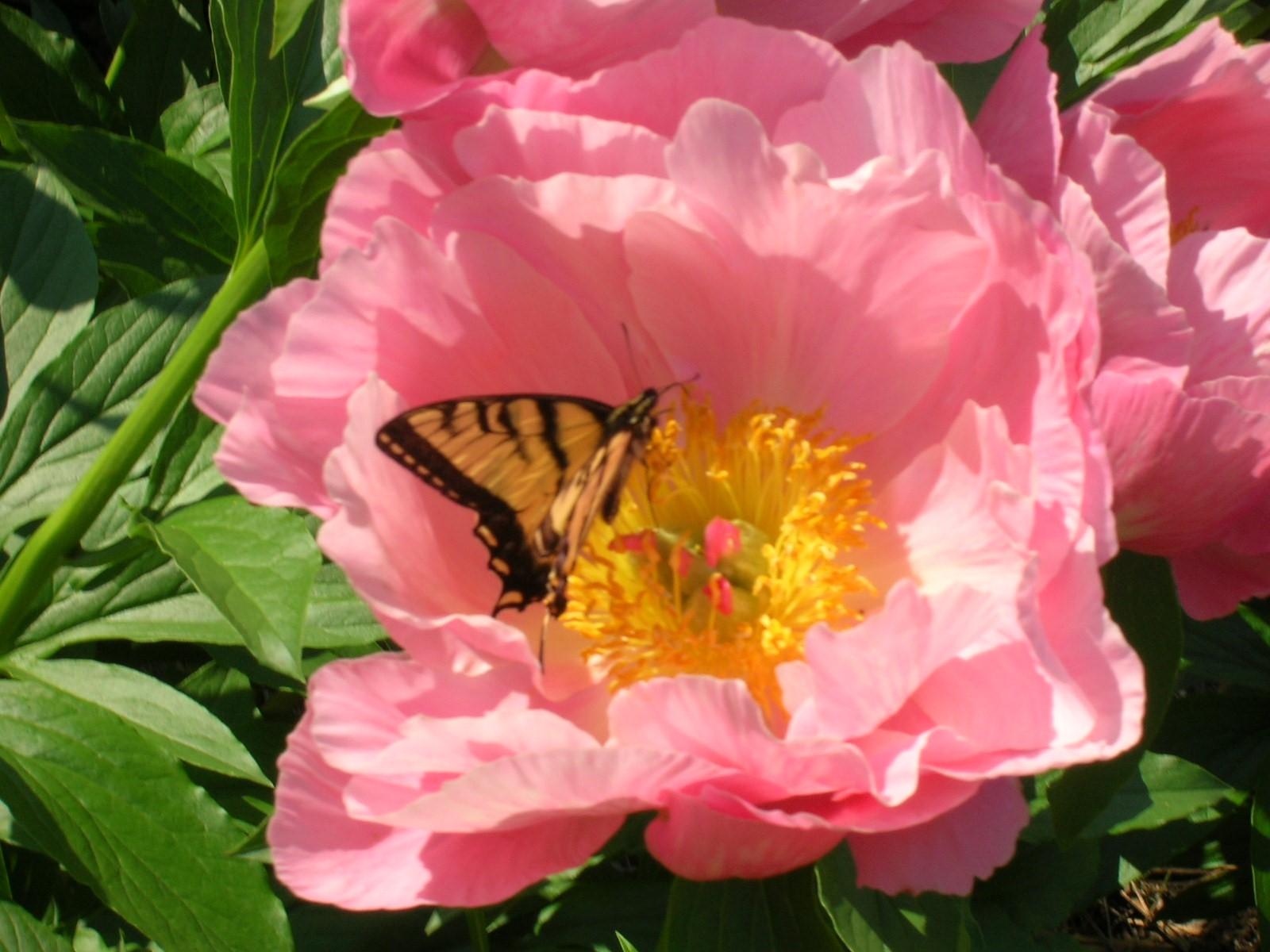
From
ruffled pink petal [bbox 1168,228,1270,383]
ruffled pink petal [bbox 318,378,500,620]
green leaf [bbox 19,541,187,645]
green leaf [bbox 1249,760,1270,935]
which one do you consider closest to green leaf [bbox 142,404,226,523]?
green leaf [bbox 19,541,187,645]

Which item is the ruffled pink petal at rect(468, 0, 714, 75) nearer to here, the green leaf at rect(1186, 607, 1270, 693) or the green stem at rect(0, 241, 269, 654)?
the green stem at rect(0, 241, 269, 654)

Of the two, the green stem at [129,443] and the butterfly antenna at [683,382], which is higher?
the green stem at [129,443]

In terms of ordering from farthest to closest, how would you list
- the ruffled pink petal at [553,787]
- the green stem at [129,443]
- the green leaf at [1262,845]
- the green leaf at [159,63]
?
the green leaf at [159,63]
the green leaf at [1262,845]
the green stem at [129,443]
the ruffled pink petal at [553,787]

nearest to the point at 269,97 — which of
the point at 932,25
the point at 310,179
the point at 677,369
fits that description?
the point at 310,179

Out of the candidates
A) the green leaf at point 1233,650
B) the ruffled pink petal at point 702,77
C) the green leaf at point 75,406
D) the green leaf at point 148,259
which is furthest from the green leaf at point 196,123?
the green leaf at point 1233,650

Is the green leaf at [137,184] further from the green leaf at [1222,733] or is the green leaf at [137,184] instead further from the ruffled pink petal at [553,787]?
the green leaf at [1222,733]

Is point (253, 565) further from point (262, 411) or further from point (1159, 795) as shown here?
point (1159, 795)

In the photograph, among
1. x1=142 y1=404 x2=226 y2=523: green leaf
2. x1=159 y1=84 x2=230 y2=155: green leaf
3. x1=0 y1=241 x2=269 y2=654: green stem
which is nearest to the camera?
x1=0 y1=241 x2=269 y2=654: green stem
